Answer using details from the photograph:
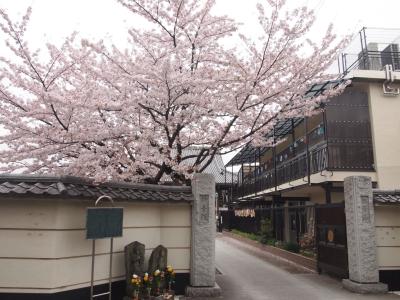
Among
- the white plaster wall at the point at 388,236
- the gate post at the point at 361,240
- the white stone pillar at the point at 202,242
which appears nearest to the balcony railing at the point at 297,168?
the white plaster wall at the point at 388,236

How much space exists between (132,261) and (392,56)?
1666 cm

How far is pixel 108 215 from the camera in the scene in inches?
283

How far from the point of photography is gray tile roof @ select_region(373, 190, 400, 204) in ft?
32.8

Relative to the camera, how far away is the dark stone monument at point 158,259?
28.3ft

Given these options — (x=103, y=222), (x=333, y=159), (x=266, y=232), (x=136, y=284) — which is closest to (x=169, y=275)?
(x=136, y=284)

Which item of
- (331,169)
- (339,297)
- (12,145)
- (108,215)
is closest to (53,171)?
(12,145)

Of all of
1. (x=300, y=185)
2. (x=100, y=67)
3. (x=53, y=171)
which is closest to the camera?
(x=100, y=67)

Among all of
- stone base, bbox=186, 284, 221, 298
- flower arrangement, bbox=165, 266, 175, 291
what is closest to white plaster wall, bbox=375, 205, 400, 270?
stone base, bbox=186, 284, 221, 298

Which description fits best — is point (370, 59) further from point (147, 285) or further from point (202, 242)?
point (147, 285)

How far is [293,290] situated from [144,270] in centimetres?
457

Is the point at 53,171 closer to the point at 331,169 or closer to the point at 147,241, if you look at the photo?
the point at 147,241

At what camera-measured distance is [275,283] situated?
11531 millimetres

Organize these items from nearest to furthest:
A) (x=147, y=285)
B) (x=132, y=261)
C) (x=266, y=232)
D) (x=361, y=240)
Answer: (x=147, y=285), (x=132, y=261), (x=361, y=240), (x=266, y=232)

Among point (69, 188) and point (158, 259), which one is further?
point (158, 259)
